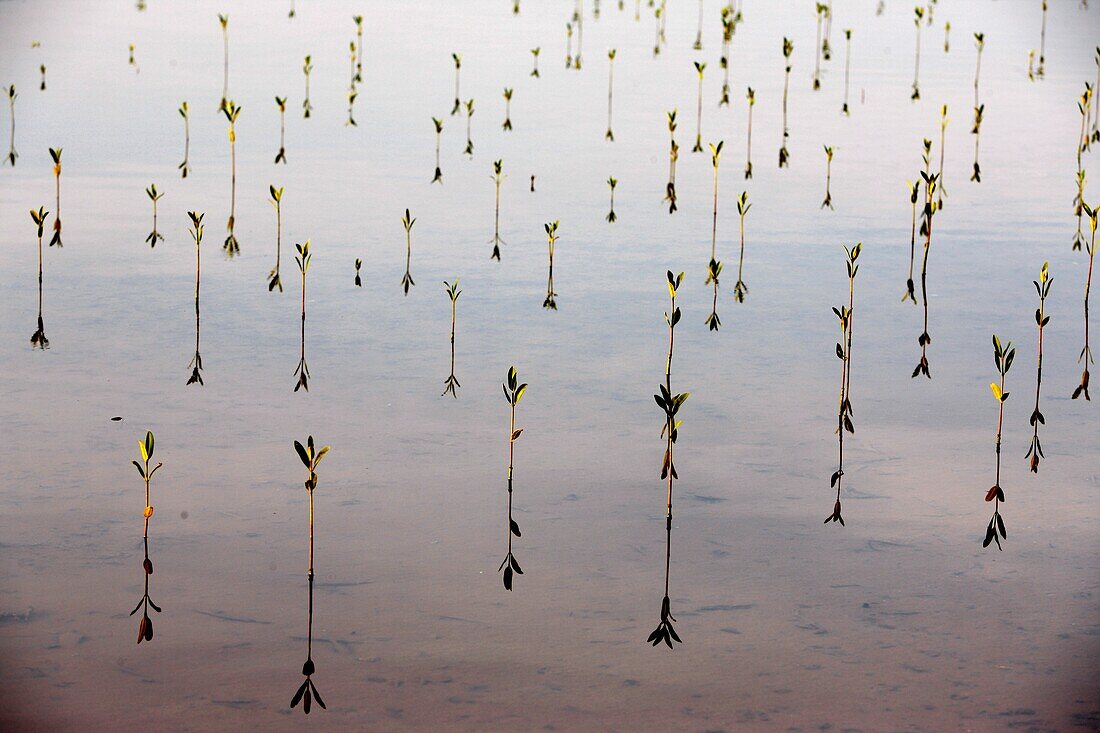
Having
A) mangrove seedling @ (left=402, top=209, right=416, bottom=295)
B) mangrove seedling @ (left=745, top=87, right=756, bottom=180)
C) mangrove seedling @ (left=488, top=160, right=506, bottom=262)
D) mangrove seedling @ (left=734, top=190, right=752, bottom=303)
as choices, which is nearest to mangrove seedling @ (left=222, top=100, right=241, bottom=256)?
mangrove seedling @ (left=402, top=209, right=416, bottom=295)

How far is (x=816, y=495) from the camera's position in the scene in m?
4.87

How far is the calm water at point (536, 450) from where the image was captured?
145 inches

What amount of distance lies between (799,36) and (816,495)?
1267cm

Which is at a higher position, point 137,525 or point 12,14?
point 12,14

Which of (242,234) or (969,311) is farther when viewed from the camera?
(242,234)

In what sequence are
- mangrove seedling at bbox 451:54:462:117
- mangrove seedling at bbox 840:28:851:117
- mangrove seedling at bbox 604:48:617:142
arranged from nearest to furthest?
mangrove seedling at bbox 604:48:617:142 < mangrove seedling at bbox 451:54:462:117 < mangrove seedling at bbox 840:28:851:117

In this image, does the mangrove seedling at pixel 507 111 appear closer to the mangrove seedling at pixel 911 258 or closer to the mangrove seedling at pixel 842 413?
the mangrove seedling at pixel 911 258

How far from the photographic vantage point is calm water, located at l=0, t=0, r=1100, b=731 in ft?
12.1

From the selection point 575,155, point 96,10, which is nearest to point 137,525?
point 575,155

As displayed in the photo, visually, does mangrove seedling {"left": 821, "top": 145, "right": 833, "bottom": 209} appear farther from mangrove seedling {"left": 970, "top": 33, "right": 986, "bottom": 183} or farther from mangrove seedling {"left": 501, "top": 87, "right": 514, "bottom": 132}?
mangrove seedling {"left": 501, "top": 87, "right": 514, "bottom": 132}

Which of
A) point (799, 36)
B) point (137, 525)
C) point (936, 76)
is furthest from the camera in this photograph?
point (799, 36)

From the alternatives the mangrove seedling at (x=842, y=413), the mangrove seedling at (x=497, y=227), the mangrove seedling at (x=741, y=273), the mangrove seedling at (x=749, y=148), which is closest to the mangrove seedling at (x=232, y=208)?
the mangrove seedling at (x=497, y=227)

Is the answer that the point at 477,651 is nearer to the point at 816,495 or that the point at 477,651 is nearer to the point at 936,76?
the point at 816,495

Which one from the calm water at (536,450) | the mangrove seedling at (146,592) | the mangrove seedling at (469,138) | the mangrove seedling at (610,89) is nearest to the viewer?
the calm water at (536,450)
